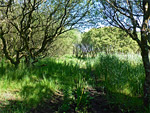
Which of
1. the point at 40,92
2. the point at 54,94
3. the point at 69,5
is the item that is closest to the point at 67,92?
the point at 54,94

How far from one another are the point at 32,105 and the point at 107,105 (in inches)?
77.2

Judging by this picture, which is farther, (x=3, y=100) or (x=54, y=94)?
(x=54, y=94)

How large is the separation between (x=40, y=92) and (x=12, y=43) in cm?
498

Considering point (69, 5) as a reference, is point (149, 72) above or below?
below

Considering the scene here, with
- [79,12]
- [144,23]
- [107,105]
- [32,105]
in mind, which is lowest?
[107,105]

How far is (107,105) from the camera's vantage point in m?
3.23

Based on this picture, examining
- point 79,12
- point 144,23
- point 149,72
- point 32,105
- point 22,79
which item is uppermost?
point 79,12

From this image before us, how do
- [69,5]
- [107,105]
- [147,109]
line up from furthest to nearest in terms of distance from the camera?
[69,5]
[107,105]
[147,109]

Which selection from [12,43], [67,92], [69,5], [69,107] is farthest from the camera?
[12,43]

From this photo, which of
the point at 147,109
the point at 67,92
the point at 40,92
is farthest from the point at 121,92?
the point at 40,92

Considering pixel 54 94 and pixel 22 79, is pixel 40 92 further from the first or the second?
pixel 22 79

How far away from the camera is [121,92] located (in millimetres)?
3697

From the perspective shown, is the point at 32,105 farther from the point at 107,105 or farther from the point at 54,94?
the point at 107,105

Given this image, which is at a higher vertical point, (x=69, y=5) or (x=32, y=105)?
(x=69, y=5)
